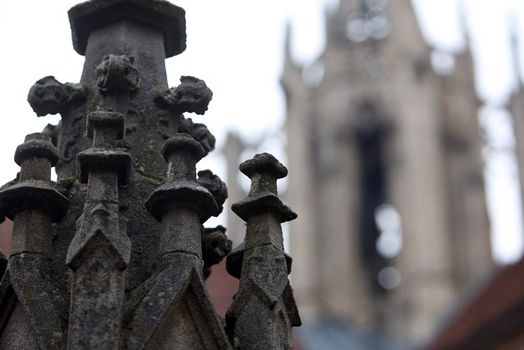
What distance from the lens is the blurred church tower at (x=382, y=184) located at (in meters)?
46.0

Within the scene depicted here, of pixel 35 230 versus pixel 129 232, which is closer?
pixel 35 230

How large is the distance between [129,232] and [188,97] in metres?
0.69

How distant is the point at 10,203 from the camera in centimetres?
422

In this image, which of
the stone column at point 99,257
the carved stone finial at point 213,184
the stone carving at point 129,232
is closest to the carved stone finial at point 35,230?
the stone carving at point 129,232

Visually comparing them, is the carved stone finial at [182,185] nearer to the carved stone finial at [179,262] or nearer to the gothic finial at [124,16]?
the carved stone finial at [179,262]

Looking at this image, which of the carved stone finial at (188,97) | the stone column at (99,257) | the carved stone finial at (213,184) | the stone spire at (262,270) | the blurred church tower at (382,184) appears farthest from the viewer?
the blurred church tower at (382,184)

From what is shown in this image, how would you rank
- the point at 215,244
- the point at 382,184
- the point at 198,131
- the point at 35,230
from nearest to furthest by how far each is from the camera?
1. the point at 35,230
2. the point at 215,244
3. the point at 198,131
4. the point at 382,184

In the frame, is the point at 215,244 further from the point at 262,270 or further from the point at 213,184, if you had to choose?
the point at 262,270

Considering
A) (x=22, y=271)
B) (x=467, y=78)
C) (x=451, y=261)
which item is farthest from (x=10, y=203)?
(x=467, y=78)

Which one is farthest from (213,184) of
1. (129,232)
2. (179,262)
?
(179,262)

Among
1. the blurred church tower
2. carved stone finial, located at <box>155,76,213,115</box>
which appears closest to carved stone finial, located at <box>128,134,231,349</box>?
carved stone finial, located at <box>155,76,213,115</box>

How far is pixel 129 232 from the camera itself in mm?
4359

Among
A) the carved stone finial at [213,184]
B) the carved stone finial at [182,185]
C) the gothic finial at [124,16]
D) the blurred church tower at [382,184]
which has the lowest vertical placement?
the carved stone finial at [182,185]

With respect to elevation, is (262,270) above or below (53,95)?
below
